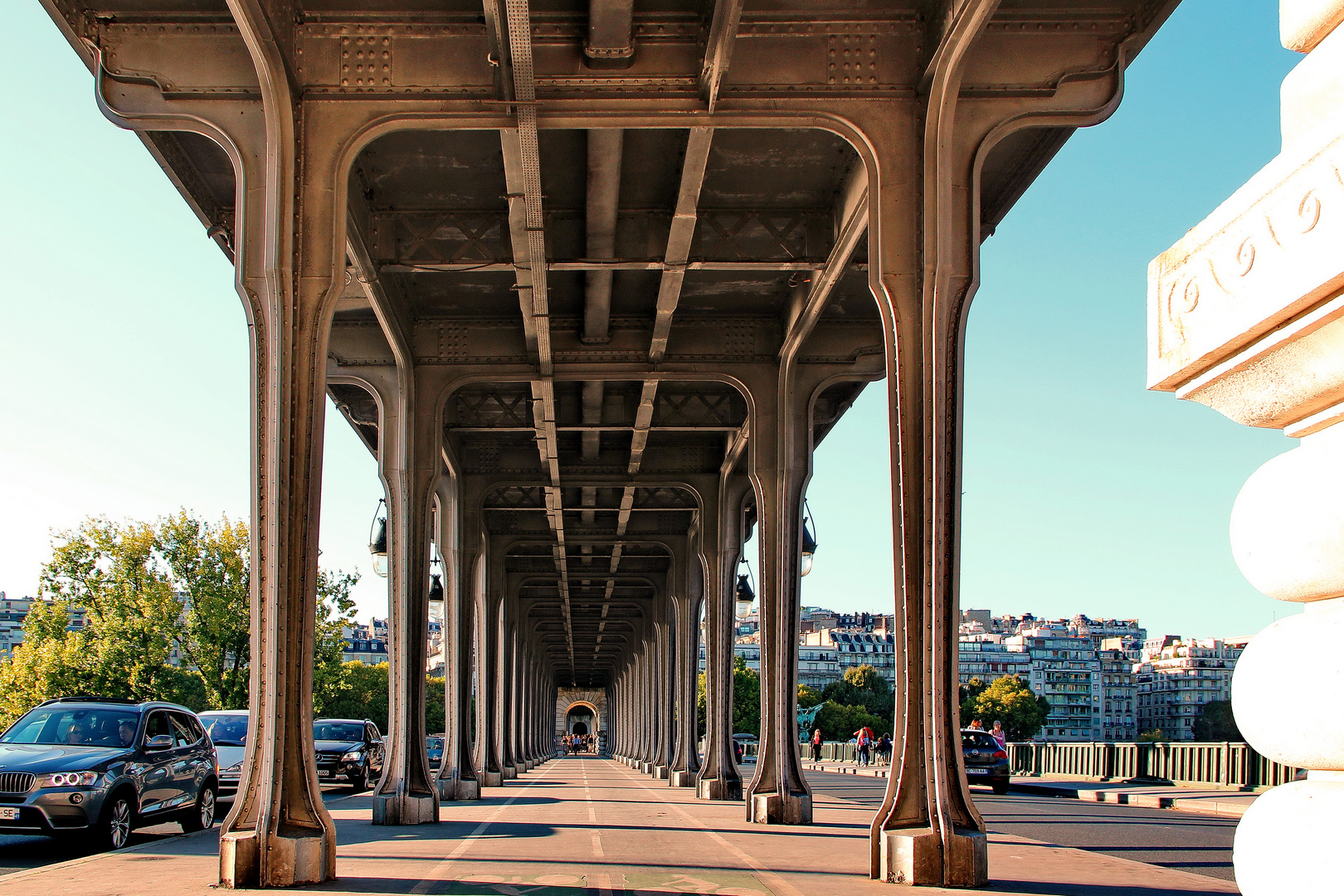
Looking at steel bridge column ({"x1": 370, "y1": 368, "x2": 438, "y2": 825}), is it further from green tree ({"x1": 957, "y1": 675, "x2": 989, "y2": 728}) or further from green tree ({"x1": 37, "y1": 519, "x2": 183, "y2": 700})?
green tree ({"x1": 957, "y1": 675, "x2": 989, "y2": 728})

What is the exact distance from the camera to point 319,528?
426 inches

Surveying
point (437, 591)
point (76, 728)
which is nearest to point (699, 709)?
point (437, 591)

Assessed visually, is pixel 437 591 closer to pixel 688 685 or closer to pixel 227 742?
pixel 227 742

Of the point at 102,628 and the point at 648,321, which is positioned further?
the point at 102,628

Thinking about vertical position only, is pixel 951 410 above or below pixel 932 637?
above

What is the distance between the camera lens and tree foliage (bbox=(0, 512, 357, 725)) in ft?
163

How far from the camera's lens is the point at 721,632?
25156 millimetres

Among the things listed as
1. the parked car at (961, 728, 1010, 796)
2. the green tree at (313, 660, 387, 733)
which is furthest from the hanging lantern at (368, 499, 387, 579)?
the green tree at (313, 660, 387, 733)

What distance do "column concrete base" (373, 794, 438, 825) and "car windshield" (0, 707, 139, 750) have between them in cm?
348

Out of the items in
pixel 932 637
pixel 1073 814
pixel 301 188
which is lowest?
pixel 1073 814

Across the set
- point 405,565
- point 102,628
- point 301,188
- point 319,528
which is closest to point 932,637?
point 319,528

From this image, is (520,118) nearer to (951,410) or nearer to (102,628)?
(951,410)

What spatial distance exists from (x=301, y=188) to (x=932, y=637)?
6698 millimetres

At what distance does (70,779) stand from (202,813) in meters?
3.64
